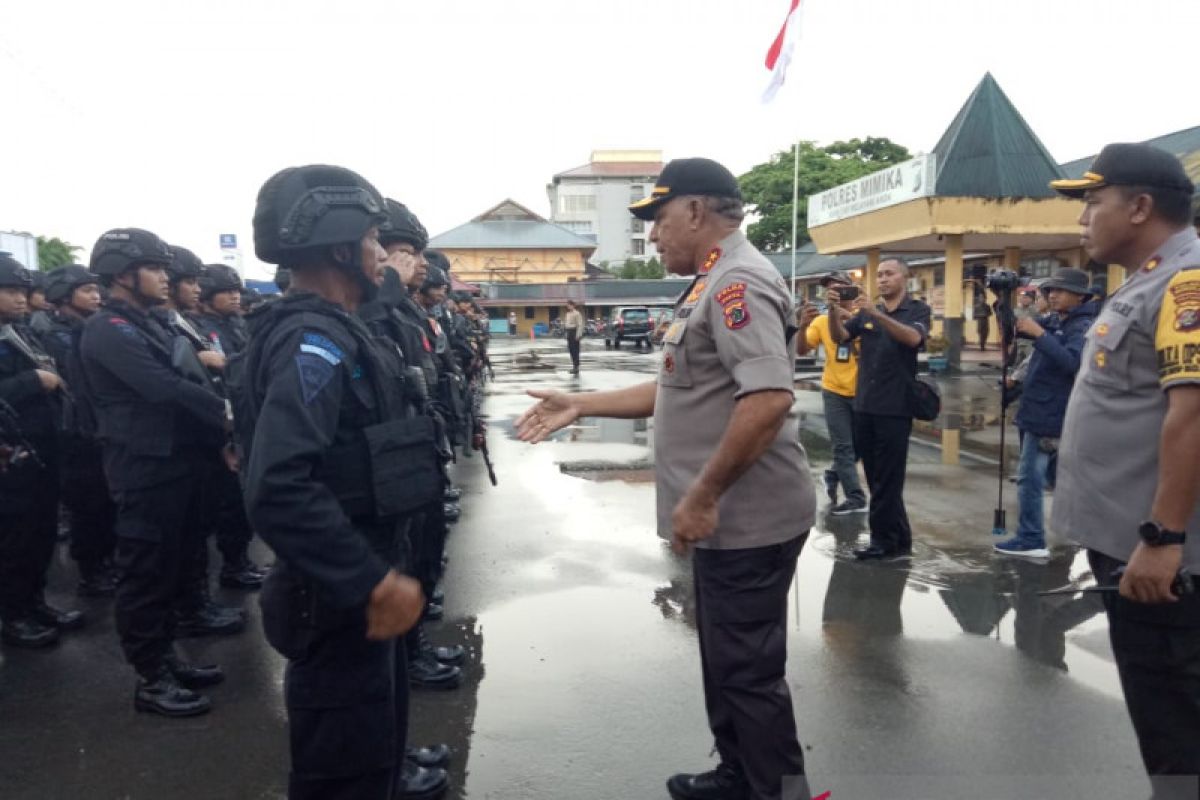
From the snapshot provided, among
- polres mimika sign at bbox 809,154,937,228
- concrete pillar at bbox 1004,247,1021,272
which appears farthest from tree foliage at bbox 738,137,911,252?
concrete pillar at bbox 1004,247,1021,272

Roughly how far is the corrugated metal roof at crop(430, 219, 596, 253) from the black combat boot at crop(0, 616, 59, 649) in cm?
5731

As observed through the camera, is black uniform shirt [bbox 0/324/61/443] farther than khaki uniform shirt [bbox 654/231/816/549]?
Yes

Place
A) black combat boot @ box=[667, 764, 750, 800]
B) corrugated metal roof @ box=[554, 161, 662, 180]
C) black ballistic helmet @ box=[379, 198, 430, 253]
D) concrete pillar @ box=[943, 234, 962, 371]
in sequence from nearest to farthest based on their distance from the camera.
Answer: black combat boot @ box=[667, 764, 750, 800] < black ballistic helmet @ box=[379, 198, 430, 253] < concrete pillar @ box=[943, 234, 962, 371] < corrugated metal roof @ box=[554, 161, 662, 180]

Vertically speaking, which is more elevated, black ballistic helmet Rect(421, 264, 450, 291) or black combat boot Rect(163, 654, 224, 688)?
black ballistic helmet Rect(421, 264, 450, 291)

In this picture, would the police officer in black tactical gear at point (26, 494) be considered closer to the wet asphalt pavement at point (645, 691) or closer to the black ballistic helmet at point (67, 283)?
the wet asphalt pavement at point (645, 691)

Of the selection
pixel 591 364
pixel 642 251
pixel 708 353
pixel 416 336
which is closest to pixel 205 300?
pixel 416 336

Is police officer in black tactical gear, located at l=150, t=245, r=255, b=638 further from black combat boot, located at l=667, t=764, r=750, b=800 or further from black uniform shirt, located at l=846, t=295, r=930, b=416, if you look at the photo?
black uniform shirt, located at l=846, t=295, r=930, b=416

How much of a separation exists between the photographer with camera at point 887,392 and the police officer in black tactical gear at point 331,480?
12.2 feet

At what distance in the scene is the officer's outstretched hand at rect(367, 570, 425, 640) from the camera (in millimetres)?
1949

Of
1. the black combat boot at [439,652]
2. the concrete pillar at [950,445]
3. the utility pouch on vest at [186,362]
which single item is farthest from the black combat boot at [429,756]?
the concrete pillar at [950,445]

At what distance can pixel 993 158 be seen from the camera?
17969 millimetres

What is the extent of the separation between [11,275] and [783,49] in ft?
45.0

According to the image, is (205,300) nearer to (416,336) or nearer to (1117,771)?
(416,336)

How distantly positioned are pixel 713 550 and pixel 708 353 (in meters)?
0.61
